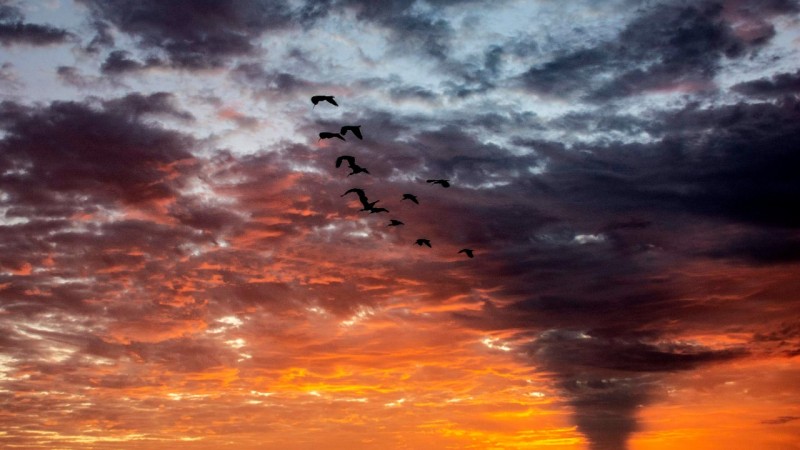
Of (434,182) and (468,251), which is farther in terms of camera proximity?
(468,251)

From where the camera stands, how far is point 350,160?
76188 millimetres

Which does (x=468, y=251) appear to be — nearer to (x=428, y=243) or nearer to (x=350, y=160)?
(x=428, y=243)

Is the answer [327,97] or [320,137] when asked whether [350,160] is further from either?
[327,97]

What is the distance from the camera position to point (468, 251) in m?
102

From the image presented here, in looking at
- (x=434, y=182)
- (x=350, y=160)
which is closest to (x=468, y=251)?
(x=434, y=182)

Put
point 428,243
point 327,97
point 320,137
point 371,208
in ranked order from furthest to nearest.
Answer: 1. point 428,243
2. point 371,208
3. point 320,137
4. point 327,97

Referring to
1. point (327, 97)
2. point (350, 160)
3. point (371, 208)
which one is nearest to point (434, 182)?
point (371, 208)

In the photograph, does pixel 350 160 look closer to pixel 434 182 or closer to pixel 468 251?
pixel 434 182

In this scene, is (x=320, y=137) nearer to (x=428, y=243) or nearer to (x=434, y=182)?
(x=434, y=182)

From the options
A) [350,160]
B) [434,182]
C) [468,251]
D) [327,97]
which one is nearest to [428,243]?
[468,251]

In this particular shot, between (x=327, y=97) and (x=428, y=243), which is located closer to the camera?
(x=327, y=97)

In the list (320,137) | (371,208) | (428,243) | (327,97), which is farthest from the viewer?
(428,243)

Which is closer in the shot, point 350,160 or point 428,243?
point 350,160

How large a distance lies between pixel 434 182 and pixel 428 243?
13.3 meters
